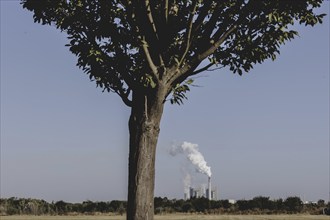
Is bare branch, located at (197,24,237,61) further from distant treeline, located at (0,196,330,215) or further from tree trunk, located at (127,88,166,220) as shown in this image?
distant treeline, located at (0,196,330,215)

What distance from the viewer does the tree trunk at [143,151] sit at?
12133mm

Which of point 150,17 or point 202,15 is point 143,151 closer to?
point 150,17

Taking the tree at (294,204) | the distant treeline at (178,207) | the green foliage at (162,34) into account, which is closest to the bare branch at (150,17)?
the green foliage at (162,34)

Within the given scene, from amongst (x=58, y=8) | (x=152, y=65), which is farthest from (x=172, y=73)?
(x=58, y=8)

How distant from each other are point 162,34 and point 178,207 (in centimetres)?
5011

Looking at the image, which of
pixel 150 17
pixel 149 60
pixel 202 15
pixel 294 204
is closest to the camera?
pixel 149 60

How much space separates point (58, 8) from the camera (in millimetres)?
14273

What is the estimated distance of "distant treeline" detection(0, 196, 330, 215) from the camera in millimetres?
57438

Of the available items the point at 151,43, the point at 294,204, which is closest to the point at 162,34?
the point at 151,43

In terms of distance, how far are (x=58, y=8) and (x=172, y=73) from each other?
3.75 metres

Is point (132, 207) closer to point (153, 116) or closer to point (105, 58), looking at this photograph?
point (153, 116)

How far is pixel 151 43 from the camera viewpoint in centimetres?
1312

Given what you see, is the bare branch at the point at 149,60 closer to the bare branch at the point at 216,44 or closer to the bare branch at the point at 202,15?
the bare branch at the point at 216,44

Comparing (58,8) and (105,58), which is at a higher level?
(58,8)
